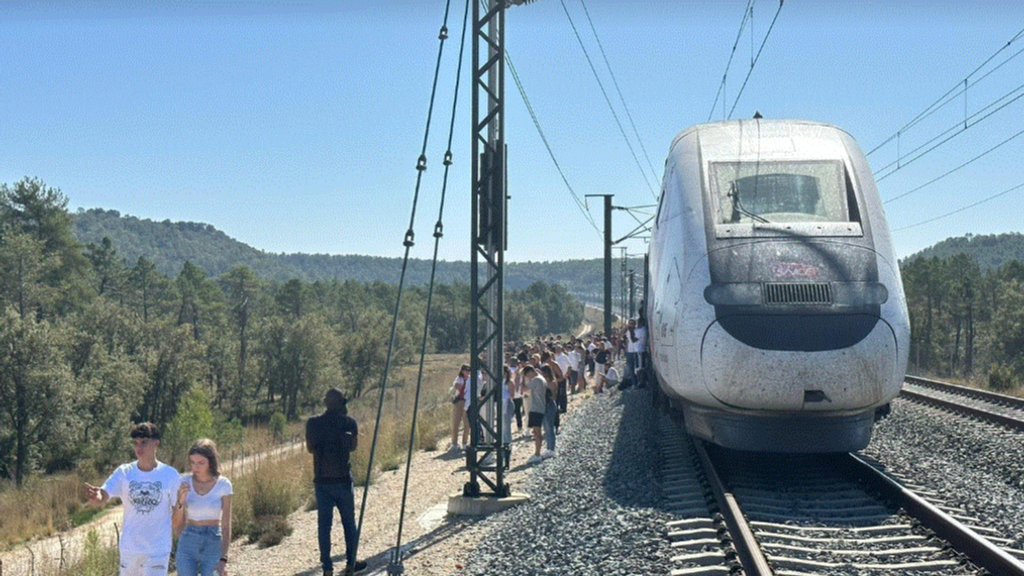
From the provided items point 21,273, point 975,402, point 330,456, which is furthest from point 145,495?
point 21,273

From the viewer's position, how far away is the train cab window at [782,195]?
997 cm

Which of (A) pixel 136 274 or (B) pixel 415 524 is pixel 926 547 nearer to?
(B) pixel 415 524

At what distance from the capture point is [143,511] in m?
5.82

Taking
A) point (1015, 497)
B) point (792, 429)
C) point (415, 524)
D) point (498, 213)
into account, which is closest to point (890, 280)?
point (792, 429)

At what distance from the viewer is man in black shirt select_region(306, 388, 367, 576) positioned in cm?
819

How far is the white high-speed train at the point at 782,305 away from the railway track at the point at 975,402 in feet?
18.2

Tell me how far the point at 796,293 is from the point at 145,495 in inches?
246

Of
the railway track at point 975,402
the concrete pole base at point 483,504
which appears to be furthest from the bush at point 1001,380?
the concrete pole base at point 483,504

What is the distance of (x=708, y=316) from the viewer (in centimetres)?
918

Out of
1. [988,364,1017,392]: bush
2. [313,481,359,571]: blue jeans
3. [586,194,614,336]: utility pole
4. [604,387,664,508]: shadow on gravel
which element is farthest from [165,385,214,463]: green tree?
[313,481,359,571]: blue jeans

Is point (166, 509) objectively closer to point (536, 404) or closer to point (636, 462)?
point (636, 462)

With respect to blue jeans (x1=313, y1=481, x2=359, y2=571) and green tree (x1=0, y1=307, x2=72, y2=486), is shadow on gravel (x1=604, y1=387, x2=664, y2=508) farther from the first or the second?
green tree (x1=0, y1=307, x2=72, y2=486)

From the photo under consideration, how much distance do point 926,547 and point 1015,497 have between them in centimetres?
270

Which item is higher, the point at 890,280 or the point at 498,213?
the point at 498,213
